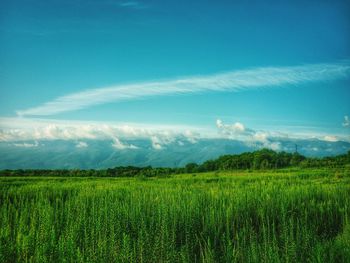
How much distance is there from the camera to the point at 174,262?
5539 mm

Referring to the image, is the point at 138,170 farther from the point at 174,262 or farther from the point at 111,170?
the point at 174,262

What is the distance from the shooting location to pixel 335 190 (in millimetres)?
13797

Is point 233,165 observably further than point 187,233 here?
Yes

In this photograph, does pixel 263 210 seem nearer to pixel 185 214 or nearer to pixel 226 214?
pixel 226 214

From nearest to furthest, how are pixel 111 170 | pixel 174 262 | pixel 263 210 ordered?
pixel 174 262 → pixel 263 210 → pixel 111 170

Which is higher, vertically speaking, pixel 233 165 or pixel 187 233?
pixel 187 233

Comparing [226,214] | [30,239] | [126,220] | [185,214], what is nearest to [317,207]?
[226,214]

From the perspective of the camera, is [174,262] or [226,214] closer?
[174,262]

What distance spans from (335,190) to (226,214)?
7.15m

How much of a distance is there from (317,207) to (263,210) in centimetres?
204

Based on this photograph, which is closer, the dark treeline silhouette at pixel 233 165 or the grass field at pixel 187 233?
the grass field at pixel 187 233

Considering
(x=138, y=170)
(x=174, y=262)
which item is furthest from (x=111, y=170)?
(x=174, y=262)

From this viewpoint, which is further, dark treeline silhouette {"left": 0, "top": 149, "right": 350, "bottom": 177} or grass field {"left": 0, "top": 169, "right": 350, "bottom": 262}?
dark treeline silhouette {"left": 0, "top": 149, "right": 350, "bottom": 177}

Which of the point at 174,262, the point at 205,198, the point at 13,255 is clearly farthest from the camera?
the point at 205,198
